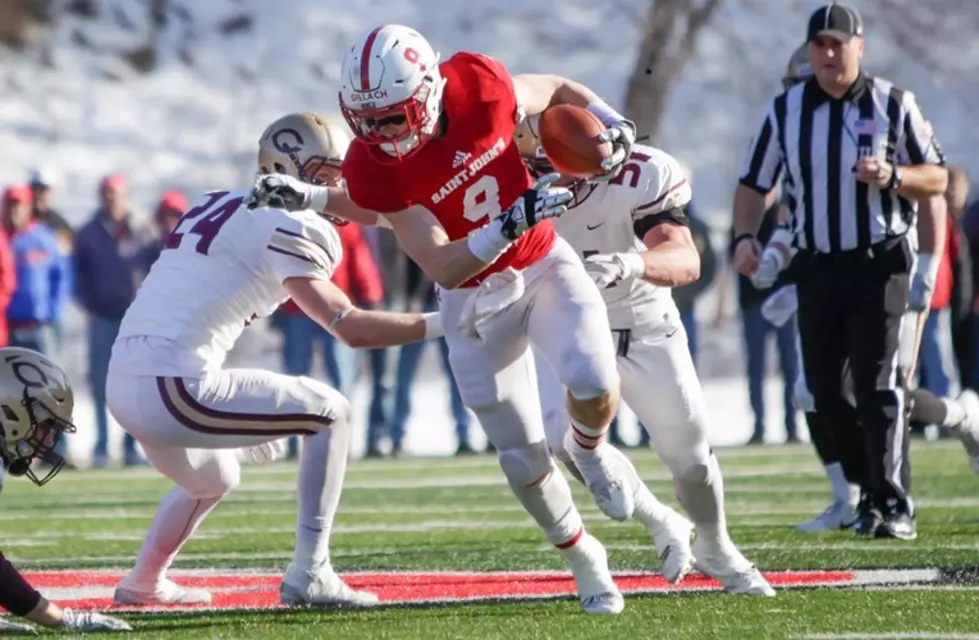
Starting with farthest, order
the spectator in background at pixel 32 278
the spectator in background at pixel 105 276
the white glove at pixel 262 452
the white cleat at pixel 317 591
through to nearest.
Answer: the spectator in background at pixel 105 276, the spectator in background at pixel 32 278, the white glove at pixel 262 452, the white cleat at pixel 317 591

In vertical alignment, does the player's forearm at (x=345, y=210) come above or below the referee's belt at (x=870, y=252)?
above

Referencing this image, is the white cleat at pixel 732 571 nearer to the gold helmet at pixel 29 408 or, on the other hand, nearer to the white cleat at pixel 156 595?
the white cleat at pixel 156 595

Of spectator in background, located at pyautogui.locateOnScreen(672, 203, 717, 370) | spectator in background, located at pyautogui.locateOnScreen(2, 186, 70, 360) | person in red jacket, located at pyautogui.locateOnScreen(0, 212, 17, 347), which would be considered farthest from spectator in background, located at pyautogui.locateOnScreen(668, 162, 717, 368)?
person in red jacket, located at pyautogui.locateOnScreen(0, 212, 17, 347)

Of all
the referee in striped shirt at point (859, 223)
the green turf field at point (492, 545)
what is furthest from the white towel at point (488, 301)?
the referee in striped shirt at point (859, 223)

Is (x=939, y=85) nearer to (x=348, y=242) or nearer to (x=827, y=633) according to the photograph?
(x=348, y=242)

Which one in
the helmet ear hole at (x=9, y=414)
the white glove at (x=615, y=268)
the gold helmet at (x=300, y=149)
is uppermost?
the gold helmet at (x=300, y=149)

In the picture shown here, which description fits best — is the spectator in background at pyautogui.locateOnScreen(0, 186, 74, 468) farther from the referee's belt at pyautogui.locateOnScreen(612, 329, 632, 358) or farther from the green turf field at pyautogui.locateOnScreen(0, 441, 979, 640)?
the referee's belt at pyautogui.locateOnScreen(612, 329, 632, 358)

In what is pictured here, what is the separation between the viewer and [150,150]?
2419 centimetres

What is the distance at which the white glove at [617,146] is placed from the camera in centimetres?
491

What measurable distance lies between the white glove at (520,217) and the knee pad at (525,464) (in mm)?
531

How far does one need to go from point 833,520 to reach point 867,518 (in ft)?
1.03

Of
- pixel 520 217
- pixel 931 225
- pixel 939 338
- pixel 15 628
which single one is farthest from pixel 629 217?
pixel 939 338

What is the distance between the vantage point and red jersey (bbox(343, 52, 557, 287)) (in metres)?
4.80

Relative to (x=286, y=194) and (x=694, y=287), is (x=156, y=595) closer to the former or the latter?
(x=286, y=194)
